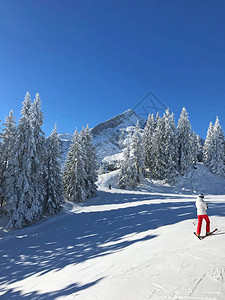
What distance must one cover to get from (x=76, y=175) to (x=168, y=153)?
23587 millimetres

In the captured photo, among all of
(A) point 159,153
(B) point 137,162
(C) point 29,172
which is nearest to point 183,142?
(A) point 159,153

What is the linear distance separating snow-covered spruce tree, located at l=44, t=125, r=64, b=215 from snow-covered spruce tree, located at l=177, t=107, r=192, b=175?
30.5 m

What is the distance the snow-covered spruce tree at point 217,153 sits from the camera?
42125 millimetres

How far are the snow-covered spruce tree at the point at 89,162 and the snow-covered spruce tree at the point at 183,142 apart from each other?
896 inches

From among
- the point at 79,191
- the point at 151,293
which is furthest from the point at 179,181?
the point at 151,293

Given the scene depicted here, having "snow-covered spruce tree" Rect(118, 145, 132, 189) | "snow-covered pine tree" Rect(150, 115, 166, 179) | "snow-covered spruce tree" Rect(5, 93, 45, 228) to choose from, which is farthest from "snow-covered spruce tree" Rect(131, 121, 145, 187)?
"snow-covered spruce tree" Rect(5, 93, 45, 228)

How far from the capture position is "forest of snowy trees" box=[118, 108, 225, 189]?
40688 millimetres

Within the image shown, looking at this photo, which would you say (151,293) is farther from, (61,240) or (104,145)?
(104,145)

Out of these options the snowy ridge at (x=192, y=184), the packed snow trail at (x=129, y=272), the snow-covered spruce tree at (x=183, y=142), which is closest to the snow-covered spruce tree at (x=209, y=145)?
the snowy ridge at (x=192, y=184)

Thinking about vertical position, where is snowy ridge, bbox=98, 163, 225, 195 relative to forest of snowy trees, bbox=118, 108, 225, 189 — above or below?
below

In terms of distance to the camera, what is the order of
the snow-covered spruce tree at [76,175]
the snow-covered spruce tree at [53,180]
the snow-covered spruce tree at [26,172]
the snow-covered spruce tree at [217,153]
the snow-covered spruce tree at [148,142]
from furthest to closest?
1. the snow-covered spruce tree at [148,142]
2. the snow-covered spruce tree at [217,153]
3. the snow-covered spruce tree at [76,175]
4. the snow-covered spruce tree at [53,180]
5. the snow-covered spruce tree at [26,172]

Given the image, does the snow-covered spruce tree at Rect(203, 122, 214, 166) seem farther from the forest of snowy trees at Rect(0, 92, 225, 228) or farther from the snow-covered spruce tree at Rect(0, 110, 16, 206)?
the snow-covered spruce tree at Rect(0, 110, 16, 206)

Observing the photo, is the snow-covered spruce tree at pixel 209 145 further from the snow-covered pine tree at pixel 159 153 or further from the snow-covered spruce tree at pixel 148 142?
the snow-covered spruce tree at pixel 148 142

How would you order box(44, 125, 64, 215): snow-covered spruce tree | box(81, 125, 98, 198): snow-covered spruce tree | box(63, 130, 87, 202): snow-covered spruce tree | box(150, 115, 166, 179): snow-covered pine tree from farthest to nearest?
box(150, 115, 166, 179): snow-covered pine tree, box(81, 125, 98, 198): snow-covered spruce tree, box(63, 130, 87, 202): snow-covered spruce tree, box(44, 125, 64, 215): snow-covered spruce tree
